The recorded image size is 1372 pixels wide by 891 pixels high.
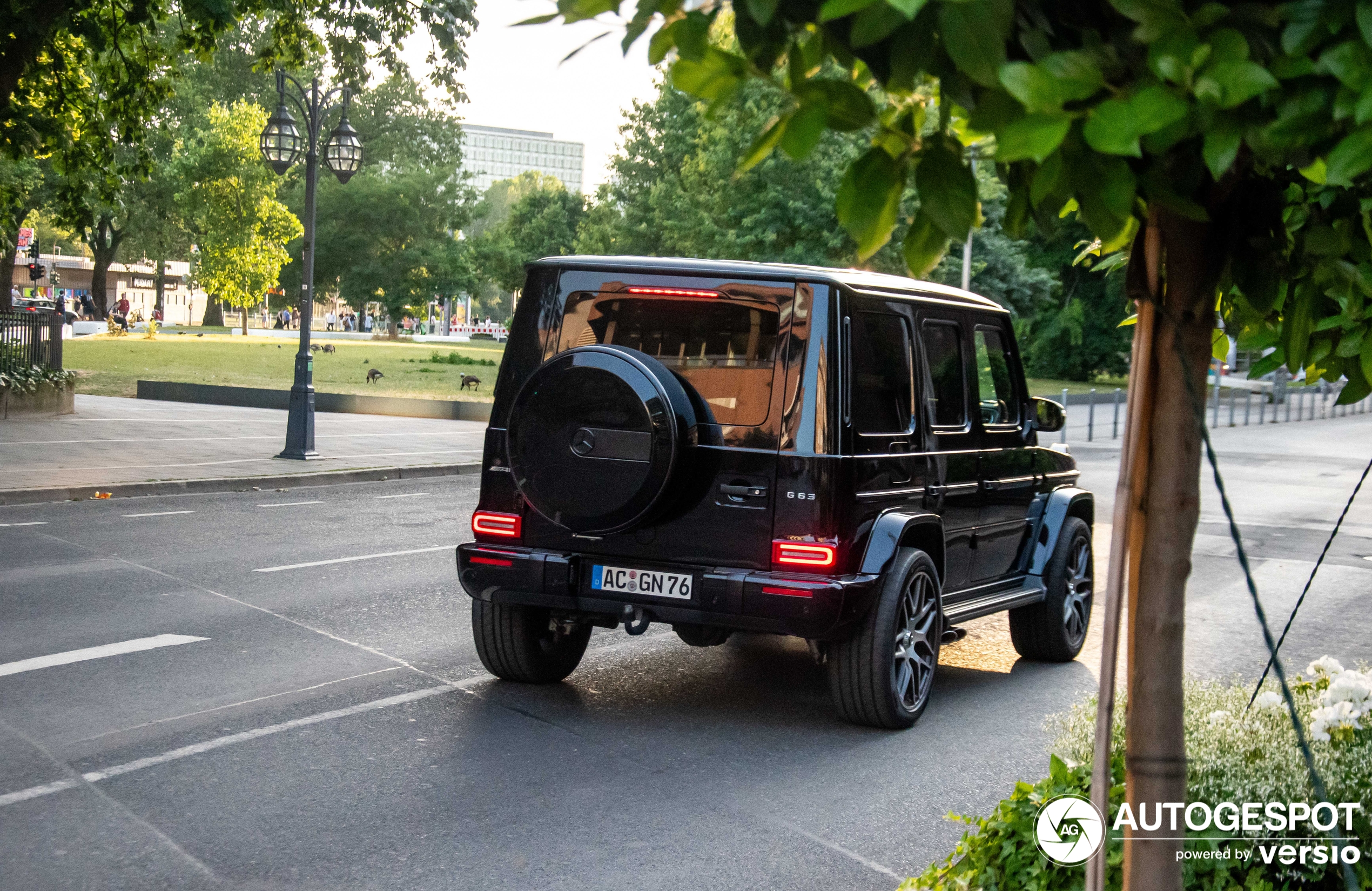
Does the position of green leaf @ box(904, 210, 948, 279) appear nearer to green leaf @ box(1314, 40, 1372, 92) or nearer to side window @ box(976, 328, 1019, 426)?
green leaf @ box(1314, 40, 1372, 92)

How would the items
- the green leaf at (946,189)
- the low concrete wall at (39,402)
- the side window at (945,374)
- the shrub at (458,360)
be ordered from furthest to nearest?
the shrub at (458,360) → the low concrete wall at (39,402) → the side window at (945,374) → the green leaf at (946,189)

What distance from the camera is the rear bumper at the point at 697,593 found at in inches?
223

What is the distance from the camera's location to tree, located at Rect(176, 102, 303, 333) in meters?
60.0

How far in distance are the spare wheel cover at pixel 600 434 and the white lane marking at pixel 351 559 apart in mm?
4667

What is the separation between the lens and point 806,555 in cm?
576

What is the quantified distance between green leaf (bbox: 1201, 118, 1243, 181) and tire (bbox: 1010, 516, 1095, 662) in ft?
20.6

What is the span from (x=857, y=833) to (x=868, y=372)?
7.25ft

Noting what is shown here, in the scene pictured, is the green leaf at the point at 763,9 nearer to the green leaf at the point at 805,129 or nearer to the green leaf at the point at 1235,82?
the green leaf at the point at 805,129

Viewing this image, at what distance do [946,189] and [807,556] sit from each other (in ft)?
13.5

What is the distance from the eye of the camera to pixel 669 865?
4.38m

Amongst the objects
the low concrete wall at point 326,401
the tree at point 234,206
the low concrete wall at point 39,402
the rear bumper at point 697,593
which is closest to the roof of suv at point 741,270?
the rear bumper at point 697,593

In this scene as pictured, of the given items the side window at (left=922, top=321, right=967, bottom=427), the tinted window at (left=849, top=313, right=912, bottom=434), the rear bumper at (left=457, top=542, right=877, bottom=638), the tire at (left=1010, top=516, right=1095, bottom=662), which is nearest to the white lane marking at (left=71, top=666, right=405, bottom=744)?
the rear bumper at (left=457, top=542, right=877, bottom=638)

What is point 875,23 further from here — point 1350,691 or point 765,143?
point 1350,691

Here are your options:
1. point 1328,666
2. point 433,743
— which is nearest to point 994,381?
point 1328,666
